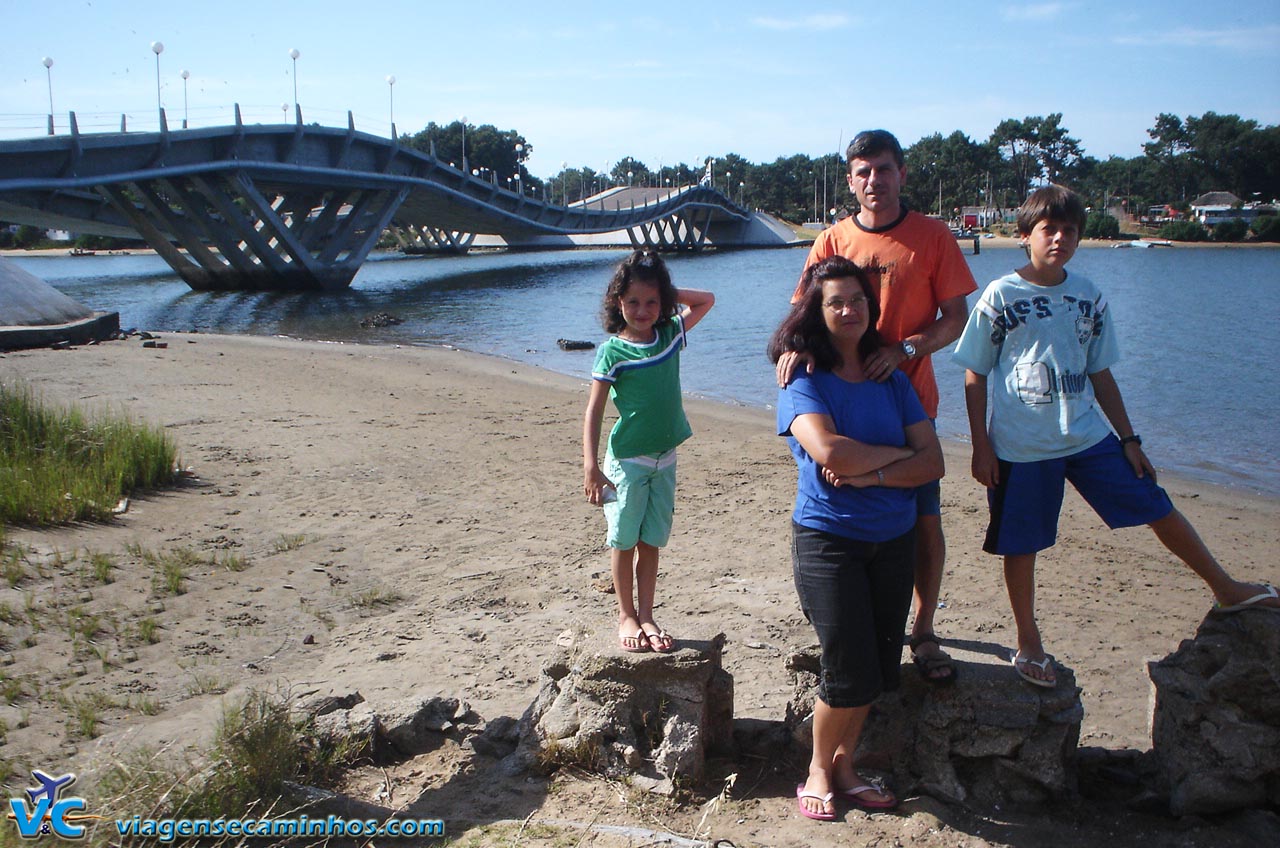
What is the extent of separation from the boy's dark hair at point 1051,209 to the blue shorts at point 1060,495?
737mm

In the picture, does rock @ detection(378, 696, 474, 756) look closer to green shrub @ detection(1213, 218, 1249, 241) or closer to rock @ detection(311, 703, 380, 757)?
rock @ detection(311, 703, 380, 757)

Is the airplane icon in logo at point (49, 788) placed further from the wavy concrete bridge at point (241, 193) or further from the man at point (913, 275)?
the wavy concrete bridge at point (241, 193)

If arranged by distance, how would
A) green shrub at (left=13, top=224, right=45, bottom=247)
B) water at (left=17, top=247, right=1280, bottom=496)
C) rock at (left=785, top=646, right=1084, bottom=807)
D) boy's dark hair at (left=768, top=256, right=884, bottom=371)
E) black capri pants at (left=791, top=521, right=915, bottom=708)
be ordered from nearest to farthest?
black capri pants at (left=791, top=521, right=915, bottom=708) < boy's dark hair at (left=768, top=256, right=884, bottom=371) < rock at (left=785, top=646, right=1084, bottom=807) < water at (left=17, top=247, right=1280, bottom=496) < green shrub at (left=13, top=224, right=45, bottom=247)

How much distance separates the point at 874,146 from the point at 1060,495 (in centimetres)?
135

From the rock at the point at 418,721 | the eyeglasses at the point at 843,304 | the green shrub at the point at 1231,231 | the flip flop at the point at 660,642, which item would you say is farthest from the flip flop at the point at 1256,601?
the green shrub at the point at 1231,231

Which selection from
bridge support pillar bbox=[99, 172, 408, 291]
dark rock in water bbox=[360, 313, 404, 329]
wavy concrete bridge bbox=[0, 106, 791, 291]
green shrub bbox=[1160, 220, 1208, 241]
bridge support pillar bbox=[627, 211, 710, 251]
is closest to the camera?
dark rock in water bbox=[360, 313, 404, 329]

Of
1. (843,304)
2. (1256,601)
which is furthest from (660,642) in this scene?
(1256,601)

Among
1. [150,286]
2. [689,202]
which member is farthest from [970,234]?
[150,286]

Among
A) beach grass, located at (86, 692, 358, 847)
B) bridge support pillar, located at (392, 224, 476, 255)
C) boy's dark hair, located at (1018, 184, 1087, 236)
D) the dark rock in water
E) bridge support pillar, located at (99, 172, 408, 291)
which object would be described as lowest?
beach grass, located at (86, 692, 358, 847)

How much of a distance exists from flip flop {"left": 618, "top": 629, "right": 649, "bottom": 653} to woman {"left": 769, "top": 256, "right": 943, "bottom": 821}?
0.63 m

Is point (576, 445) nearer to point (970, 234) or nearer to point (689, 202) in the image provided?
point (689, 202)

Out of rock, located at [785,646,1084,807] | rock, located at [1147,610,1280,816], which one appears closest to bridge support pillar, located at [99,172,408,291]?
rock, located at [785,646,1084,807]

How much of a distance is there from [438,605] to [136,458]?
124 inches

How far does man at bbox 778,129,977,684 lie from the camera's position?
337 centimetres
